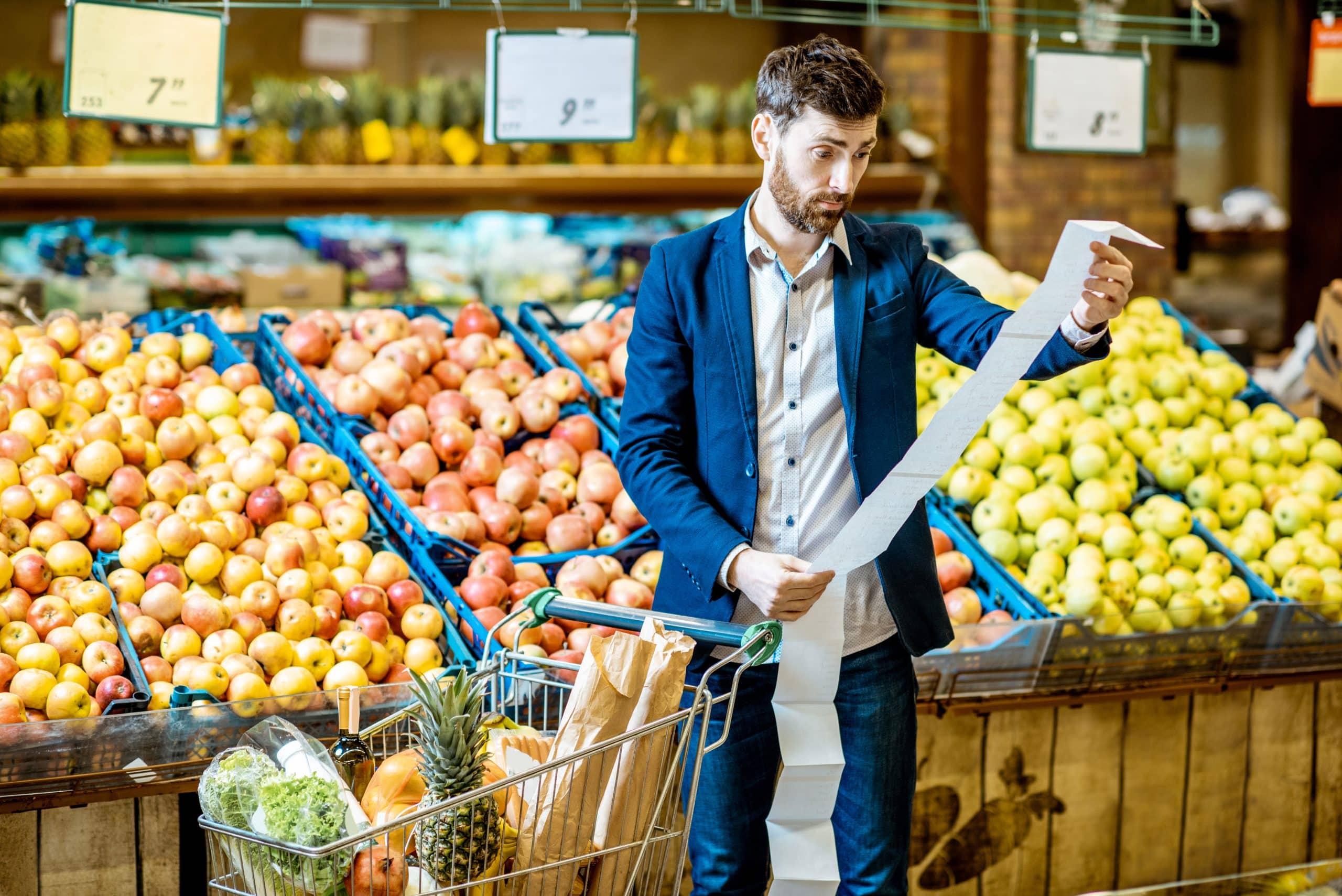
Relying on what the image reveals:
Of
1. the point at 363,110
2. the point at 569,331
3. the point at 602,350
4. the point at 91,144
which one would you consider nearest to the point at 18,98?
the point at 91,144

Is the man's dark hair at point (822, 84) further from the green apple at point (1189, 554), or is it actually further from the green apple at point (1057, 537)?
the green apple at point (1189, 554)

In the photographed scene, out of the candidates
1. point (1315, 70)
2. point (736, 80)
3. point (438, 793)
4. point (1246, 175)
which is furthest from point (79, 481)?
point (1246, 175)

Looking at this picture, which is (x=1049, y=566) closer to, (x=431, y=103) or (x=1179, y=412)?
(x=1179, y=412)

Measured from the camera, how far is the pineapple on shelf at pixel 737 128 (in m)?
6.04

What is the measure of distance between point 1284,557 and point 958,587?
873 mm

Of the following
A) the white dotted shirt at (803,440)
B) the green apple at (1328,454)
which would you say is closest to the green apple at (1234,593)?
the green apple at (1328,454)

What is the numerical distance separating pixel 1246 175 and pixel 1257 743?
8.32 metres

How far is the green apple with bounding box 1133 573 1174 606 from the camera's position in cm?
304

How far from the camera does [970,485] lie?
3234 mm

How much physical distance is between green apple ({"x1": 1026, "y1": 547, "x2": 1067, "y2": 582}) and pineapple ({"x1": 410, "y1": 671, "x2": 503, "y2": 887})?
1.92 m

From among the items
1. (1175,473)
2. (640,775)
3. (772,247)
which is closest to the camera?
(640,775)

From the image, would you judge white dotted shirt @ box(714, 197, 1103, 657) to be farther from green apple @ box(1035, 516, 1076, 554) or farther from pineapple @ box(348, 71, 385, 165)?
pineapple @ box(348, 71, 385, 165)

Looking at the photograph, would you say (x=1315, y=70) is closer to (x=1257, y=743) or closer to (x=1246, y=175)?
(x=1257, y=743)

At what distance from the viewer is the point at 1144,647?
277 cm
